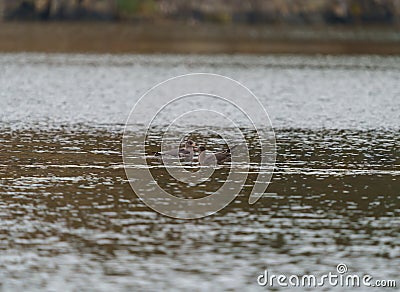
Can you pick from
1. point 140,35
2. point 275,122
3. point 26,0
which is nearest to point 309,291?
point 275,122

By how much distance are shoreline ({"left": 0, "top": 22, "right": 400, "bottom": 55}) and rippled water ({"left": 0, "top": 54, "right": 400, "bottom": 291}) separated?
29068 mm

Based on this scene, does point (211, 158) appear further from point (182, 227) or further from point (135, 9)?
point (135, 9)

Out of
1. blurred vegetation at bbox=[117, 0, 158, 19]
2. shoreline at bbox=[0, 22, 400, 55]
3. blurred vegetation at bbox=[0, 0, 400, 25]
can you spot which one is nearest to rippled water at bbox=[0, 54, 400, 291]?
shoreline at bbox=[0, 22, 400, 55]

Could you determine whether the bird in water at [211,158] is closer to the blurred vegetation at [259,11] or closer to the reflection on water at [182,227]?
the reflection on water at [182,227]

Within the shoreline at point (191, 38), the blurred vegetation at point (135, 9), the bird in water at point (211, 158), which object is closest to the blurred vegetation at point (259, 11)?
the blurred vegetation at point (135, 9)

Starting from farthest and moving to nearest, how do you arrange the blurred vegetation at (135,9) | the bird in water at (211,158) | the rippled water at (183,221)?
the blurred vegetation at (135,9) < the bird in water at (211,158) < the rippled water at (183,221)

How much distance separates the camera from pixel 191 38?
7138cm

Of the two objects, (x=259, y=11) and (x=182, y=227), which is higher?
(x=259, y=11)

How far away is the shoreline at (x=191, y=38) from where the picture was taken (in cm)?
6200

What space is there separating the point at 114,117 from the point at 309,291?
1722cm

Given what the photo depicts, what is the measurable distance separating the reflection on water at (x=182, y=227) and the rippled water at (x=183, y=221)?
0.02 metres

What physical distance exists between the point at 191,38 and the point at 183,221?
55.7m

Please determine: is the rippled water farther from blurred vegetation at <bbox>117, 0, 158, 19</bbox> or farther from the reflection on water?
blurred vegetation at <bbox>117, 0, 158, 19</bbox>

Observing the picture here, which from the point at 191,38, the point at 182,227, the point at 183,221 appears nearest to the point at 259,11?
the point at 191,38
